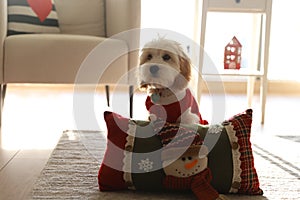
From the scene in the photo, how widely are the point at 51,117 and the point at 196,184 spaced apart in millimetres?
1239

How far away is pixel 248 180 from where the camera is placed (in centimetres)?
132

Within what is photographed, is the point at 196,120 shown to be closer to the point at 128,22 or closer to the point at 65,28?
the point at 128,22

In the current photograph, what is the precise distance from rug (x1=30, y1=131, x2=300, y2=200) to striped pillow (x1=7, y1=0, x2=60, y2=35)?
2.20 feet

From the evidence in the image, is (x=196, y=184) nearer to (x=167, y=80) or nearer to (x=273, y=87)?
(x=167, y=80)

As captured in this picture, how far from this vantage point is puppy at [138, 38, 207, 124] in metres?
1.39

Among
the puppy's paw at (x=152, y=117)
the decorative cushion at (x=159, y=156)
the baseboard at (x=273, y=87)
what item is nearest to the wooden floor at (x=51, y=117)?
the baseboard at (x=273, y=87)

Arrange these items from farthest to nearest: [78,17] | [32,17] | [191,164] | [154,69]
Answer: [78,17], [32,17], [154,69], [191,164]

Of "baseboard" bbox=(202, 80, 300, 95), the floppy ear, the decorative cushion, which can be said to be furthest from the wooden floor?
the floppy ear

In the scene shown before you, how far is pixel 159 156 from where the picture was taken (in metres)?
1.30

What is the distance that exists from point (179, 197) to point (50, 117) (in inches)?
47.4

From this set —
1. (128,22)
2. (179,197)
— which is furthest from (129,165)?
(128,22)

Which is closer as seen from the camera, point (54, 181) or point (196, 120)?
point (54, 181)

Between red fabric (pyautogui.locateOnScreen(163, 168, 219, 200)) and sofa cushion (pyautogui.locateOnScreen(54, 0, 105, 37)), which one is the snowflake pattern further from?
sofa cushion (pyautogui.locateOnScreen(54, 0, 105, 37))

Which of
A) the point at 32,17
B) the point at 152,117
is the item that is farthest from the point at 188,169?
the point at 32,17
